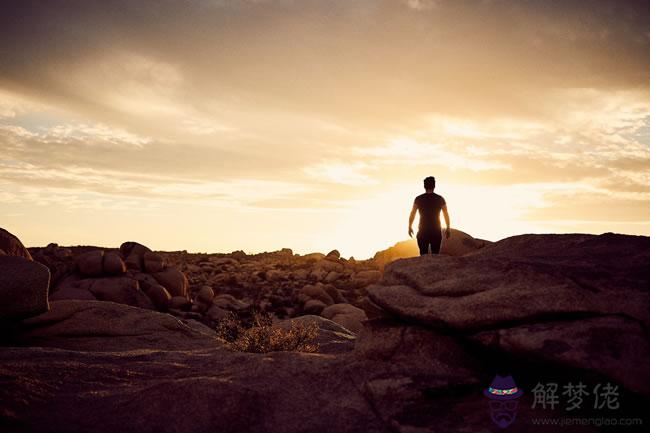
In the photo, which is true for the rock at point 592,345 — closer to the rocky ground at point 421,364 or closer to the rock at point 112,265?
the rocky ground at point 421,364

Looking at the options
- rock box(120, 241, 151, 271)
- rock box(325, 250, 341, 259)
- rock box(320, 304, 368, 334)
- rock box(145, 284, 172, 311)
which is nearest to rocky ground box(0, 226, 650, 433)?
rock box(145, 284, 172, 311)

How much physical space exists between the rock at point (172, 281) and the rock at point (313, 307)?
433 cm

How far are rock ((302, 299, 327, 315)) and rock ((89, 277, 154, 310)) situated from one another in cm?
532

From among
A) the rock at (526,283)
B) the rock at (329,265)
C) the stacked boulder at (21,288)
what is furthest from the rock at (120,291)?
the rock at (329,265)

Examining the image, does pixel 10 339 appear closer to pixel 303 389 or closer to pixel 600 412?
pixel 303 389

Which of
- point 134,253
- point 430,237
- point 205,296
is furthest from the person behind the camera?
point 205,296

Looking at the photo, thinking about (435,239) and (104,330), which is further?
(435,239)

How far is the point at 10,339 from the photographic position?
10.2 m

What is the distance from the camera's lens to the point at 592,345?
4973 mm

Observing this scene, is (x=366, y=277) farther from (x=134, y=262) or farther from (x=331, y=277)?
(x=134, y=262)

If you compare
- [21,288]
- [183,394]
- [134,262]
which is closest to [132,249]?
[134,262]

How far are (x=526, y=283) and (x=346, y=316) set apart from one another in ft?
32.4

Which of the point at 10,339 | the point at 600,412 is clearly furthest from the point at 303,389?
the point at 10,339

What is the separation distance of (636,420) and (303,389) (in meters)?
3.45
